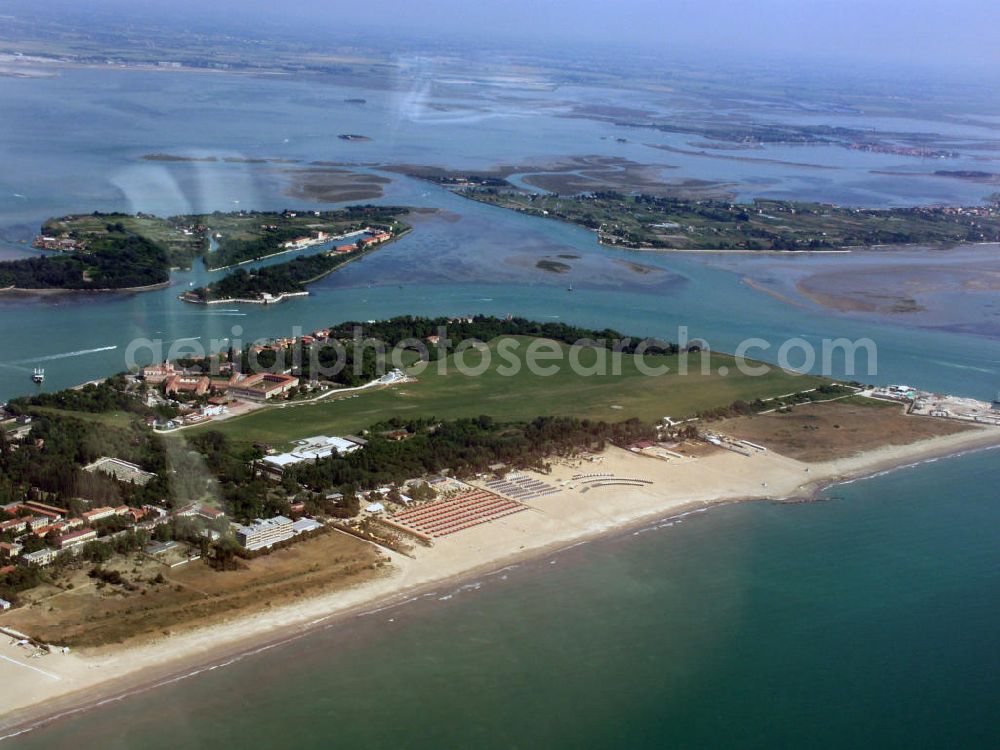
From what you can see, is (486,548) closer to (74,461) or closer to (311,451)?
(311,451)

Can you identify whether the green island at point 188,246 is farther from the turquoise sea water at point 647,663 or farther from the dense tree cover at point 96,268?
the turquoise sea water at point 647,663

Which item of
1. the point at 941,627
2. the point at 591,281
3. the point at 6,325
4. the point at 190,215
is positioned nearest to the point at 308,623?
the point at 941,627

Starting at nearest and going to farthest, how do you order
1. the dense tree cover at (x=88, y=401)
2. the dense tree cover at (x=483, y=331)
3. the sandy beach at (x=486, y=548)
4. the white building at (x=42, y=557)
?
the sandy beach at (x=486, y=548), the white building at (x=42, y=557), the dense tree cover at (x=88, y=401), the dense tree cover at (x=483, y=331)

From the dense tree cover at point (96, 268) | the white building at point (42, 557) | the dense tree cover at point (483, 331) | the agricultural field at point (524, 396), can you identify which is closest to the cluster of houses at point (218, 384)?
the agricultural field at point (524, 396)

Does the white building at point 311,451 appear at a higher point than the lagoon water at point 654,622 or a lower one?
higher

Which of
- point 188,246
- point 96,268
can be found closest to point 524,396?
Result: point 96,268

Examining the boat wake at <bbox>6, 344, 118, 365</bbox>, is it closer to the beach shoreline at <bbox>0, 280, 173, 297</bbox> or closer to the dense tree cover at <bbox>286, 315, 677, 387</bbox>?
the dense tree cover at <bbox>286, 315, 677, 387</bbox>
